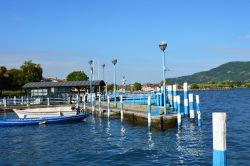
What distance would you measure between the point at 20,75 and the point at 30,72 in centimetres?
272

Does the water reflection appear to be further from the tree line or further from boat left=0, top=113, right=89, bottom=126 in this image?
the tree line

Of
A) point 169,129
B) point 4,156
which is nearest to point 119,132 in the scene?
point 169,129

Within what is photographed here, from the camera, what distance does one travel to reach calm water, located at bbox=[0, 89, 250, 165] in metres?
19.8

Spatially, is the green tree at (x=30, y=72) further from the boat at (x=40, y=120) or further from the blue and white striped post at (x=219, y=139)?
the blue and white striped post at (x=219, y=139)

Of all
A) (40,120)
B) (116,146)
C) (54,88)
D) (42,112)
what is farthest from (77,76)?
Answer: (116,146)

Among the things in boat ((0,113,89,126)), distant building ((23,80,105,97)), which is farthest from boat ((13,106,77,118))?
distant building ((23,80,105,97))

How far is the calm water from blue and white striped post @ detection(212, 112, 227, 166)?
445 inches

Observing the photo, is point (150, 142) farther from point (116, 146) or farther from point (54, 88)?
point (54, 88)

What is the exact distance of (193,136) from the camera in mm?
27906

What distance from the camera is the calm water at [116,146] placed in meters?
19.8

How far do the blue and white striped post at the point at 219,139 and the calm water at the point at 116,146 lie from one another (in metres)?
11.3

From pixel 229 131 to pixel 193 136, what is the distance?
465 cm

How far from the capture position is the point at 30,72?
9950 cm

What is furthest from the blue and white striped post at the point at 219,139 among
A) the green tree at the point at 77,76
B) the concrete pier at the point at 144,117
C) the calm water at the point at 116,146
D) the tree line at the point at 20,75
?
the green tree at the point at 77,76
